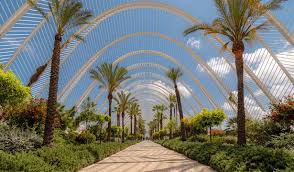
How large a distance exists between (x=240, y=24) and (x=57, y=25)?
9.97 meters

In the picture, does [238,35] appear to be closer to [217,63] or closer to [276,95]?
[276,95]

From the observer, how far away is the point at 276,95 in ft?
107

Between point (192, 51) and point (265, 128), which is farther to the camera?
point (192, 51)

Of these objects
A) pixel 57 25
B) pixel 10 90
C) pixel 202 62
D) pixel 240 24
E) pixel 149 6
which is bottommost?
pixel 10 90

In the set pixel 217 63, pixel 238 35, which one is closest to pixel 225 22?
pixel 238 35

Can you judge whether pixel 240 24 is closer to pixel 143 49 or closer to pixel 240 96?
pixel 240 96

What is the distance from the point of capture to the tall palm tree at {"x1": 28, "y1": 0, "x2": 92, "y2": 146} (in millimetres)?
17438

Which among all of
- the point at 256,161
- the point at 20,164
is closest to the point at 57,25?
the point at 20,164

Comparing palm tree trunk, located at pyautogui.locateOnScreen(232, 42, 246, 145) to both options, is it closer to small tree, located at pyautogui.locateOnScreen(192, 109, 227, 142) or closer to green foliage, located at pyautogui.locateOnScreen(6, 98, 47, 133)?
small tree, located at pyautogui.locateOnScreen(192, 109, 227, 142)

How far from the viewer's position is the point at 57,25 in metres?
19.7

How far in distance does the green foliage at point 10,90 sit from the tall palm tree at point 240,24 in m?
10.7

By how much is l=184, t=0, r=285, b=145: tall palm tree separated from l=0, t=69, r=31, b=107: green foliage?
10.7 m

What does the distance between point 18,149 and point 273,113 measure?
1357 cm

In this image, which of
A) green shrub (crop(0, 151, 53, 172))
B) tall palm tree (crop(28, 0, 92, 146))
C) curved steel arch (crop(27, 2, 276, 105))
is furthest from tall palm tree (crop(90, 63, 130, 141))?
green shrub (crop(0, 151, 53, 172))
